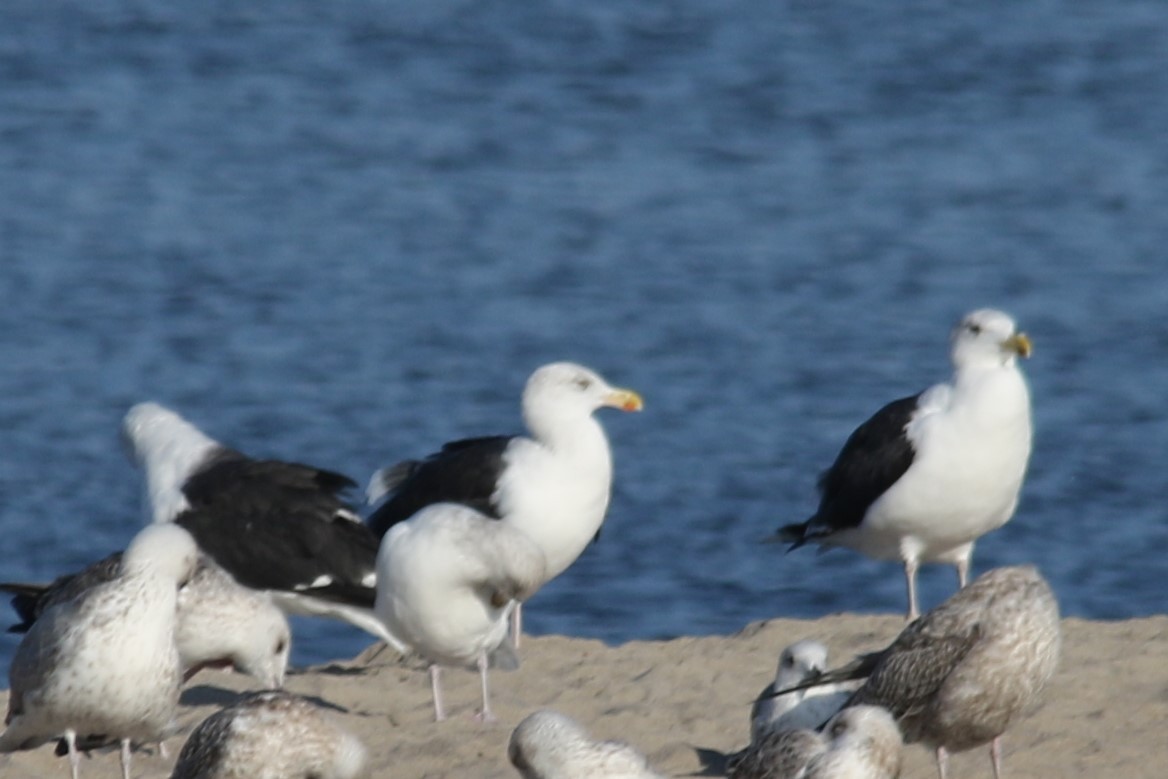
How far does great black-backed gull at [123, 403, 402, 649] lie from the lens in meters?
11.2

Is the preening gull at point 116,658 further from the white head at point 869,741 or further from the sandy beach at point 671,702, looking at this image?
the white head at point 869,741

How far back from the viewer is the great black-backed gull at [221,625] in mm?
9523

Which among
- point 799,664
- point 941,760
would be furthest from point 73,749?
point 941,760

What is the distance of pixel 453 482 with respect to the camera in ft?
37.5

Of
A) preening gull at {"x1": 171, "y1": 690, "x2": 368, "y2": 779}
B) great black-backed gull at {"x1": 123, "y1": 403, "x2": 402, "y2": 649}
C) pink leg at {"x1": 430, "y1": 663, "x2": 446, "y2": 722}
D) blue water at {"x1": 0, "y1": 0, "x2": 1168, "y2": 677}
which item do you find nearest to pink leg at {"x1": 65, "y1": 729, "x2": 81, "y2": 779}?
preening gull at {"x1": 171, "y1": 690, "x2": 368, "y2": 779}

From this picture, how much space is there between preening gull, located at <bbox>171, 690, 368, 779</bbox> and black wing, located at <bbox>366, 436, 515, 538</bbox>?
3.22 m

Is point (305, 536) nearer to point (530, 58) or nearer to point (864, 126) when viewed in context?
point (864, 126)

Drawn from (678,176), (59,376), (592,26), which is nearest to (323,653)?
(59,376)

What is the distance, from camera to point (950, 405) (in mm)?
11531

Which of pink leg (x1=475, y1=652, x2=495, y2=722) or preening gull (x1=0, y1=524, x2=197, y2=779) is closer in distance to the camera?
preening gull (x1=0, y1=524, x2=197, y2=779)

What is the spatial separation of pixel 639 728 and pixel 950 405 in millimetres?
2741

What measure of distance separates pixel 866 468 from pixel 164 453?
325 cm

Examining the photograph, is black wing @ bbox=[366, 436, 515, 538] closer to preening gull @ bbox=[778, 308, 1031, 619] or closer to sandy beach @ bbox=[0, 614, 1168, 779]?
sandy beach @ bbox=[0, 614, 1168, 779]

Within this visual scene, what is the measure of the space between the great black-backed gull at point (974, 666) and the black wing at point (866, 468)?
315 cm
